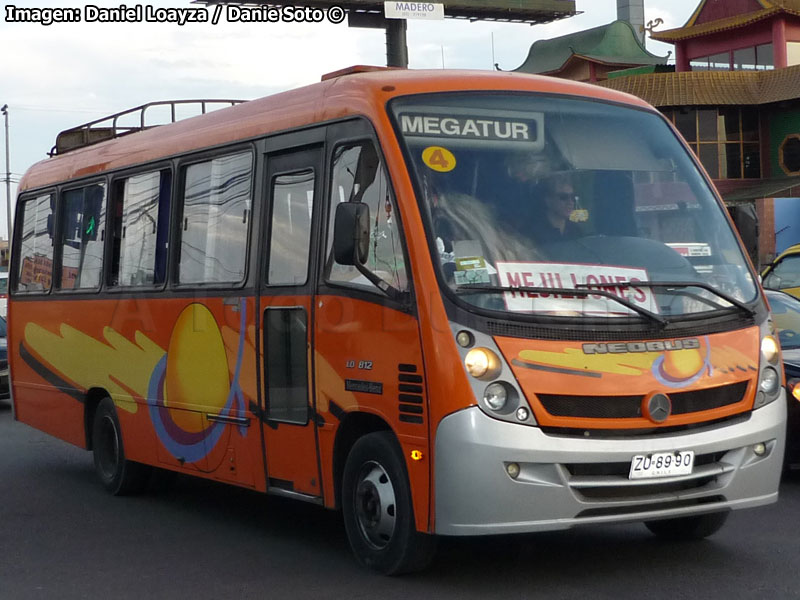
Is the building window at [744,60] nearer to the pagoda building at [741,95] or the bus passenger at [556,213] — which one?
the pagoda building at [741,95]

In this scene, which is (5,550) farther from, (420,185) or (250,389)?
(420,185)

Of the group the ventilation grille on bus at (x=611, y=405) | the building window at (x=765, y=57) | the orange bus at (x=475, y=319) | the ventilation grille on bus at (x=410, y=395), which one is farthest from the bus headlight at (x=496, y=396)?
the building window at (x=765, y=57)

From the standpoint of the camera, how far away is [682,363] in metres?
6.74

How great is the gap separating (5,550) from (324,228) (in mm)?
2873

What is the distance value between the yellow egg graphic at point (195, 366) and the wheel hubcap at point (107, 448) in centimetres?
142

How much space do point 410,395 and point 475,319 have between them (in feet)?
1.68

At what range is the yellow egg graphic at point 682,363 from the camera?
669cm


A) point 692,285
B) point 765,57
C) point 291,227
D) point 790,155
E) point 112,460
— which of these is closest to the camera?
point 692,285

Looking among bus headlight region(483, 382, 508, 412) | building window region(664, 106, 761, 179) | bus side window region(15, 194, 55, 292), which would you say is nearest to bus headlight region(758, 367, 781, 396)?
bus headlight region(483, 382, 508, 412)

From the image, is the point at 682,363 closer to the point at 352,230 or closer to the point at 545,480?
the point at 545,480

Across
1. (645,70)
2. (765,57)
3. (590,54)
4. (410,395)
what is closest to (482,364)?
(410,395)

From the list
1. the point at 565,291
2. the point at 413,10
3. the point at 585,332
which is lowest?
the point at 585,332

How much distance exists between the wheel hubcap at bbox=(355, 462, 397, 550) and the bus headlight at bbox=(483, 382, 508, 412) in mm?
829

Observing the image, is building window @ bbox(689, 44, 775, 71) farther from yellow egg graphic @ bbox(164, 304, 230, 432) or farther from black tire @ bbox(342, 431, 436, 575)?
black tire @ bbox(342, 431, 436, 575)
